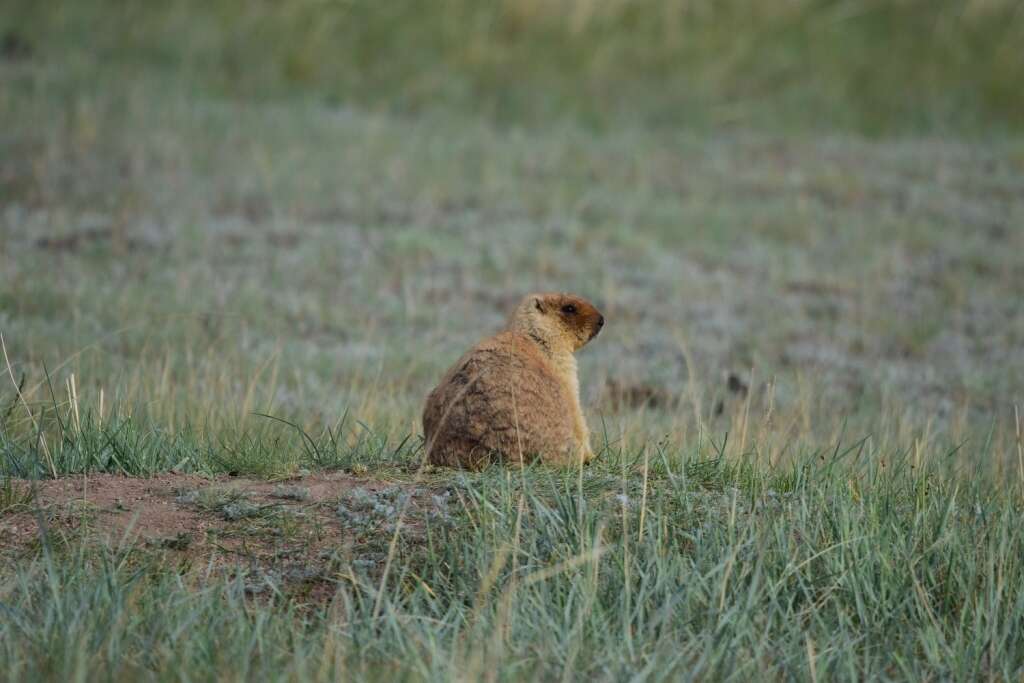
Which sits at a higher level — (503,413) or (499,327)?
(503,413)

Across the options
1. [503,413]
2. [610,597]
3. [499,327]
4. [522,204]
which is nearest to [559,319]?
[503,413]

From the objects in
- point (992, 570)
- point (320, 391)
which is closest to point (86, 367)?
point (320, 391)

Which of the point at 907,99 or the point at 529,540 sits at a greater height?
the point at 907,99

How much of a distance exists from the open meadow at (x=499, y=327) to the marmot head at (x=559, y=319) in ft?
1.97

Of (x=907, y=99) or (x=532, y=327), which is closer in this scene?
(x=532, y=327)

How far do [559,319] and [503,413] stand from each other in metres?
0.91

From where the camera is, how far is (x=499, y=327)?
1044 centimetres

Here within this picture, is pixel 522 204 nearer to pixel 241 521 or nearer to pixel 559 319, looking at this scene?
pixel 559 319

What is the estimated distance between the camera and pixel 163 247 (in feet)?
38.3

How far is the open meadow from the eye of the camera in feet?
14.4

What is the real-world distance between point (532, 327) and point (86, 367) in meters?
3.16

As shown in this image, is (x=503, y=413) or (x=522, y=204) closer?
(x=503, y=413)

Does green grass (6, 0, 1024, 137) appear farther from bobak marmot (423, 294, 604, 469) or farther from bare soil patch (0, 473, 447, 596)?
bare soil patch (0, 473, 447, 596)

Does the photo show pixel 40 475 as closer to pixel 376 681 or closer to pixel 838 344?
pixel 376 681
